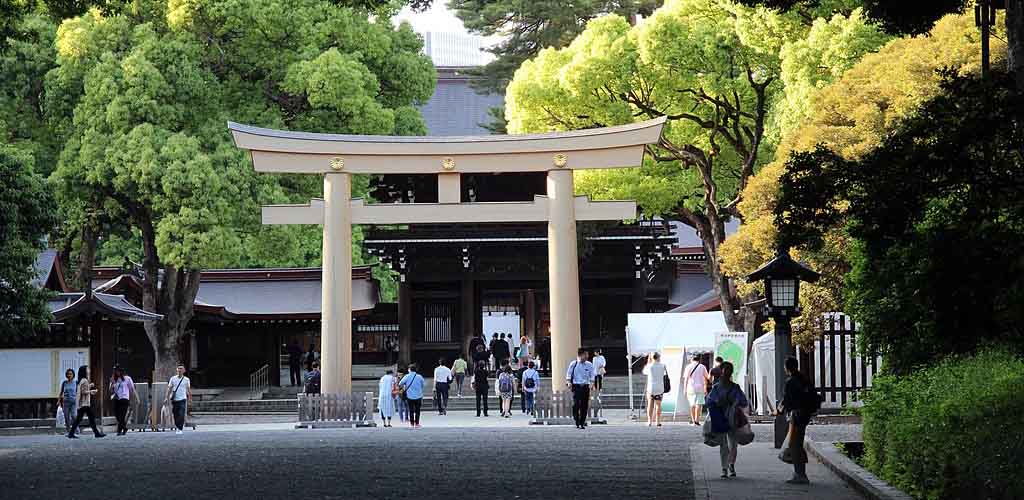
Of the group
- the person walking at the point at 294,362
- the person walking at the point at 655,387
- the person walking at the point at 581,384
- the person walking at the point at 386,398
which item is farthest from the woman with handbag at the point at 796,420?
the person walking at the point at 294,362

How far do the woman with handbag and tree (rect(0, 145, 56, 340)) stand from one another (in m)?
15.9

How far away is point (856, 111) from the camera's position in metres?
25.3

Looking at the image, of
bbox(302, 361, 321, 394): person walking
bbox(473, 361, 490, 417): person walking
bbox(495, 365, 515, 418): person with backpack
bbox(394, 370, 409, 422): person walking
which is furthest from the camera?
bbox(302, 361, 321, 394): person walking

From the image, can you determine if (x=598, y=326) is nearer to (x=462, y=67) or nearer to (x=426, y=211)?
(x=426, y=211)

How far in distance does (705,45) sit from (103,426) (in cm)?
1607

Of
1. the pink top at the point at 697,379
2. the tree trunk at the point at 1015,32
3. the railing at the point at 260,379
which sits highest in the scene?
the tree trunk at the point at 1015,32

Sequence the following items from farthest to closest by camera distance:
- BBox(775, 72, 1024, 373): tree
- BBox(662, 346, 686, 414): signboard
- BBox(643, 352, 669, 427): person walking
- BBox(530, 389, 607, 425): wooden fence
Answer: BBox(662, 346, 686, 414): signboard → BBox(530, 389, 607, 425): wooden fence → BBox(643, 352, 669, 427): person walking → BBox(775, 72, 1024, 373): tree

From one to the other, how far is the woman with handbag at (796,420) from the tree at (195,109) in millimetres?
22413

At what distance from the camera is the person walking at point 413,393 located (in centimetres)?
2961

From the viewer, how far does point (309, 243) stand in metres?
48.7

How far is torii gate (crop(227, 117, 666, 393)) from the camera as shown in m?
30.2

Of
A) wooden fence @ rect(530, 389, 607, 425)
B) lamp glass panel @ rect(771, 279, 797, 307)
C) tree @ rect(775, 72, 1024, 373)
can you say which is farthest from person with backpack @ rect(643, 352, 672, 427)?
tree @ rect(775, 72, 1024, 373)

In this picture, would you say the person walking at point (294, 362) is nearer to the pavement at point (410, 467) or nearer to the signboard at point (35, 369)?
the signboard at point (35, 369)

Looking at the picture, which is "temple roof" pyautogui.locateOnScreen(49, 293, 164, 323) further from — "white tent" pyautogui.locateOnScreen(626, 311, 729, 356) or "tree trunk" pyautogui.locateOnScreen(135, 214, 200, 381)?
"white tent" pyautogui.locateOnScreen(626, 311, 729, 356)
